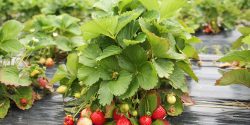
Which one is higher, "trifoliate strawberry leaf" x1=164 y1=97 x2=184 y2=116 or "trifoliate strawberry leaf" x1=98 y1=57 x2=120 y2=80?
"trifoliate strawberry leaf" x1=98 y1=57 x2=120 y2=80

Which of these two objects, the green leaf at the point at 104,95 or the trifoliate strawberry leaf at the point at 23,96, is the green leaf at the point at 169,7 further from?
the trifoliate strawberry leaf at the point at 23,96

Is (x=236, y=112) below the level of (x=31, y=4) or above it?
below

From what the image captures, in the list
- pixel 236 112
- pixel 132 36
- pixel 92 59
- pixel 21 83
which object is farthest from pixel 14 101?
pixel 236 112

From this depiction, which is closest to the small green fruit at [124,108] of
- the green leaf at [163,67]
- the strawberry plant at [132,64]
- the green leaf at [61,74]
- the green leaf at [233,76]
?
the strawberry plant at [132,64]

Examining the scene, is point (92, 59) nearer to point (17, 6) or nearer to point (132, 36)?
point (132, 36)

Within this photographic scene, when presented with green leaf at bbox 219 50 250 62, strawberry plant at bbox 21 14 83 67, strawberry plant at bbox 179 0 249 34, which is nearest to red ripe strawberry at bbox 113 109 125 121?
green leaf at bbox 219 50 250 62

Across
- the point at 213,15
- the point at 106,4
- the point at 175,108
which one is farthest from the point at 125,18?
the point at 213,15

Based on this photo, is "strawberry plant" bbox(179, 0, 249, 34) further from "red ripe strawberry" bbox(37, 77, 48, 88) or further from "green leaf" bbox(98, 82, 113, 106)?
Answer: "green leaf" bbox(98, 82, 113, 106)
